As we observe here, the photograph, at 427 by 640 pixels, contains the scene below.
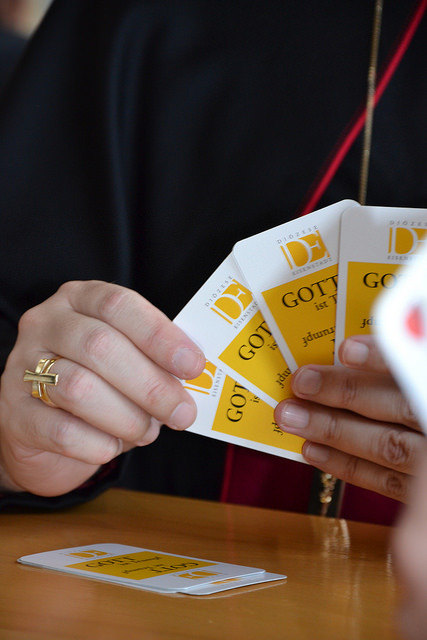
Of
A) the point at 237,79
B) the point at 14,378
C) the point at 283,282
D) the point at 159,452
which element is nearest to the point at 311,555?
the point at 283,282

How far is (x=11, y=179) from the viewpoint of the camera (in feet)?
4.41

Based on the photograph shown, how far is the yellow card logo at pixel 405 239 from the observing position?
0.97 meters

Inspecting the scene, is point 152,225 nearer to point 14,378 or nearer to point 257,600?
point 14,378

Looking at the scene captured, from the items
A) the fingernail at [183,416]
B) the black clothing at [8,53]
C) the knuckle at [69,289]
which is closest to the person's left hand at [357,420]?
the fingernail at [183,416]

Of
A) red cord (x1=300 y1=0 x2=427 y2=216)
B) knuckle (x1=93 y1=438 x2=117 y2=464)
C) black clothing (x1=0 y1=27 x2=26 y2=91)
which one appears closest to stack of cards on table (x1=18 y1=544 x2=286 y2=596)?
knuckle (x1=93 y1=438 x2=117 y2=464)

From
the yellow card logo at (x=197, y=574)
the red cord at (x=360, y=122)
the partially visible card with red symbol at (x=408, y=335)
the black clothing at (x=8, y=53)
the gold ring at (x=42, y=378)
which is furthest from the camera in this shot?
the black clothing at (x=8, y=53)

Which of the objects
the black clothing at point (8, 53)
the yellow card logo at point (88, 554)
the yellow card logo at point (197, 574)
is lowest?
the yellow card logo at point (88, 554)

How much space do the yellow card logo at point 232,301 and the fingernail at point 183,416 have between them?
0.12m

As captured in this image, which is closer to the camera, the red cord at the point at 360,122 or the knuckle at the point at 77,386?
the knuckle at the point at 77,386

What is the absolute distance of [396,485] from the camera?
0.97 metres

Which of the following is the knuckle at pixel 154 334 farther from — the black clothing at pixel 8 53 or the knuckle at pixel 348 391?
the black clothing at pixel 8 53

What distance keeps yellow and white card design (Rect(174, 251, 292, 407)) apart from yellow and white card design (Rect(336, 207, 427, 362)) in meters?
0.10

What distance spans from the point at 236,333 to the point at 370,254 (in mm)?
199

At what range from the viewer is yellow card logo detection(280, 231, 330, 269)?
3.35 ft
